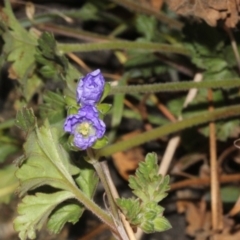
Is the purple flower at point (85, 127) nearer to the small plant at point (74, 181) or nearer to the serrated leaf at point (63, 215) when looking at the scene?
the small plant at point (74, 181)

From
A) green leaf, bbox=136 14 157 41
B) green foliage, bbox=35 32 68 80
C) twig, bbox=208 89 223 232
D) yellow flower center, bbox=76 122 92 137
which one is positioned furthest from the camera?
green leaf, bbox=136 14 157 41

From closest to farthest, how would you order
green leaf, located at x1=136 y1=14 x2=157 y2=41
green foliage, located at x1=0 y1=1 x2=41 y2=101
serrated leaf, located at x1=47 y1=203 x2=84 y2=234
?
1. serrated leaf, located at x1=47 y1=203 x2=84 y2=234
2. green foliage, located at x1=0 y1=1 x2=41 y2=101
3. green leaf, located at x1=136 y1=14 x2=157 y2=41

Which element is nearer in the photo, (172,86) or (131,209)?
(131,209)

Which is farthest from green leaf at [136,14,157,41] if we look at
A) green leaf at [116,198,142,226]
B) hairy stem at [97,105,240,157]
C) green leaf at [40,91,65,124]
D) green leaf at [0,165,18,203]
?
green leaf at [116,198,142,226]

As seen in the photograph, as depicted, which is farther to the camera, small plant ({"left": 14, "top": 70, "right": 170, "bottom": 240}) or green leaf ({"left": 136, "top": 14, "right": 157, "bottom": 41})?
green leaf ({"left": 136, "top": 14, "right": 157, "bottom": 41})

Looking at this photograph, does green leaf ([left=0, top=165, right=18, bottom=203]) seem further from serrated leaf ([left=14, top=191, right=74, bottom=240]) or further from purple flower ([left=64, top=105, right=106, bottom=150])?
purple flower ([left=64, top=105, right=106, bottom=150])

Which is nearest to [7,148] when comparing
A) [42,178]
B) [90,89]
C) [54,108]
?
[54,108]

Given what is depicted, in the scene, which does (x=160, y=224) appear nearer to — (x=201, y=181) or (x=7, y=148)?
(x=201, y=181)
